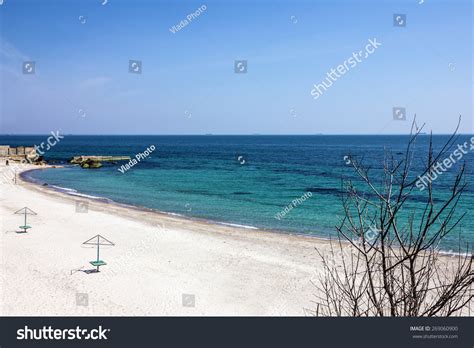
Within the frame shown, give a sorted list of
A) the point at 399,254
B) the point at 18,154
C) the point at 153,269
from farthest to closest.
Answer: the point at 18,154, the point at 153,269, the point at 399,254

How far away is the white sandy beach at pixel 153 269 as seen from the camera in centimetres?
1280

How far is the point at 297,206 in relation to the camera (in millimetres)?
33031

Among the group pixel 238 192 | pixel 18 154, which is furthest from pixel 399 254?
pixel 18 154

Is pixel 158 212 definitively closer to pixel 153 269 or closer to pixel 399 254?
pixel 153 269

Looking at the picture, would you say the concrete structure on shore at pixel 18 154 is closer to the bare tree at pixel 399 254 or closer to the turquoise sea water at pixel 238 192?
the turquoise sea water at pixel 238 192

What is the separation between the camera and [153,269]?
1652 cm

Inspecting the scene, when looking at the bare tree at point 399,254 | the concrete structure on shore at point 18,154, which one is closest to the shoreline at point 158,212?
the bare tree at point 399,254
